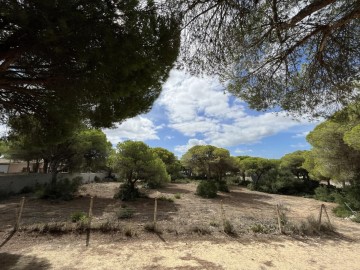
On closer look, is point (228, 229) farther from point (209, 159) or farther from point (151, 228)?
point (209, 159)

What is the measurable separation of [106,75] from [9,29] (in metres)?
1.53

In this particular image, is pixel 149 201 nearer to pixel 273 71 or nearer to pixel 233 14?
pixel 273 71

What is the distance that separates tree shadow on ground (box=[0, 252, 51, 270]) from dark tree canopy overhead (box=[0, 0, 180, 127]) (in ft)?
9.60

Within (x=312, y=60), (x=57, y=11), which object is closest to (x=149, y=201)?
(x=312, y=60)

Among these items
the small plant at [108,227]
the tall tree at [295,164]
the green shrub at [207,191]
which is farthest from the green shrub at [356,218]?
the tall tree at [295,164]

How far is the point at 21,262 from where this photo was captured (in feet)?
16.8

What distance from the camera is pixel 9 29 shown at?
154 inches

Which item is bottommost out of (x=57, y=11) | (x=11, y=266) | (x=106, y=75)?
(x=11, y=266)

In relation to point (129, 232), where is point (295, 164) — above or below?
above

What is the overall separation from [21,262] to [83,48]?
4224mm

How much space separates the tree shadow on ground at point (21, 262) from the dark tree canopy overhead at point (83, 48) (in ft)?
9.60

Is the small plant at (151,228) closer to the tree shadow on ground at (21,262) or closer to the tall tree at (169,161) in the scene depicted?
the tree shadow on ground at (21,262)

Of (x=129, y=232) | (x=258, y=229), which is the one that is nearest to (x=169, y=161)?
(x=258, y=229)

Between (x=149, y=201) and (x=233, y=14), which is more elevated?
(x=233, y=14)
